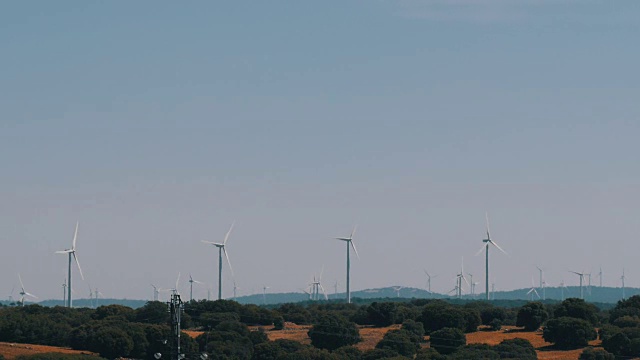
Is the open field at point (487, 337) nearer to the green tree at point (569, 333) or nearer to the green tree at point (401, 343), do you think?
the green tree at point (569, 333)

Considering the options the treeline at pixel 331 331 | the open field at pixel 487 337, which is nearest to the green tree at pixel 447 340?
the treeline at pixel 331 331

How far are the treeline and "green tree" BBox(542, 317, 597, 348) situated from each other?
0.40ft

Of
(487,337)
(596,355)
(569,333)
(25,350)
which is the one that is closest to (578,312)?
(487,337)

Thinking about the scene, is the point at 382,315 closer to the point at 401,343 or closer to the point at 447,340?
the point at 447,340

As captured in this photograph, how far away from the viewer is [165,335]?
476 feet

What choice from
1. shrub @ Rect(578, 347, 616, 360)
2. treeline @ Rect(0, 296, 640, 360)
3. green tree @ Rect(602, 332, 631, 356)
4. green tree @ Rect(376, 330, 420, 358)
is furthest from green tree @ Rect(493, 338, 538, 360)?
green tree @ Rect(376, 330, 420, 358)

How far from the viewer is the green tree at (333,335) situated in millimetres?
159125

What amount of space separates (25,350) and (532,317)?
236ft

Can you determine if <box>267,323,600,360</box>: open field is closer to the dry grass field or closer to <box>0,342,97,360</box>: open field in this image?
the dry grass field

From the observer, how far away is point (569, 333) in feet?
506

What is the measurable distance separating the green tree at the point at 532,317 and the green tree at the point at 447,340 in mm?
18469

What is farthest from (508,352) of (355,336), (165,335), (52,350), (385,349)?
(52,350)

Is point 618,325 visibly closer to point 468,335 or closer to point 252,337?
point 468,335

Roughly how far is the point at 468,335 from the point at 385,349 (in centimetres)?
2810
